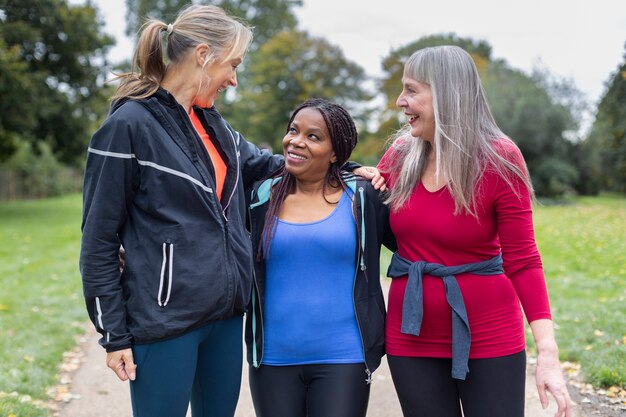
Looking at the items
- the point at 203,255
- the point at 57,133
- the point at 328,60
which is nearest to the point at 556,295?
the point at 203,255

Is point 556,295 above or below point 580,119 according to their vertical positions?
below

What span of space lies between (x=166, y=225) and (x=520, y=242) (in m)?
1.38

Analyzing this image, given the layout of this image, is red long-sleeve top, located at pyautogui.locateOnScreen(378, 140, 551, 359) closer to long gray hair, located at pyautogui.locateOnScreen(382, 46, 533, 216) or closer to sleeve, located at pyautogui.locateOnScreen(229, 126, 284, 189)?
long gray hair, located at pyautogui.locateOnScreen(382, 46, 533, 216)

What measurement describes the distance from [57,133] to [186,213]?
2329 cm

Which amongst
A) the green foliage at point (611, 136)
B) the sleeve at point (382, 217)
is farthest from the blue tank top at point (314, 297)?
the green foliage at point (611, 136)

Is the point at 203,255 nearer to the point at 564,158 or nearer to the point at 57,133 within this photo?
the point at 57,133

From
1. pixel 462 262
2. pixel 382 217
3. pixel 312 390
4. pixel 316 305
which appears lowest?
pixel 312 390

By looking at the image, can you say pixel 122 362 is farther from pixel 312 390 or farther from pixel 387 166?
pixel 387 166

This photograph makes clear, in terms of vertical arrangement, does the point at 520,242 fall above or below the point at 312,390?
above

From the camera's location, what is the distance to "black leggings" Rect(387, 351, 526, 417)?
2559 mm

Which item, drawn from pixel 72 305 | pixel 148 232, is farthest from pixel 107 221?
pixel 72 305

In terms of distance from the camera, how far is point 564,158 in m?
31.1

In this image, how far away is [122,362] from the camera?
2.44m

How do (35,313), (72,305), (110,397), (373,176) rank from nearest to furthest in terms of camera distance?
1. (373,176)
2. (110,397)
3. (35,313)
4. (72,305)
